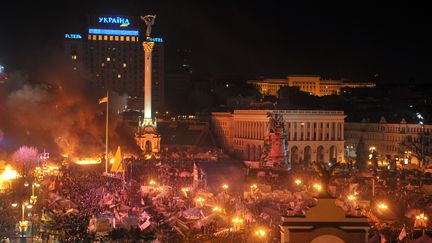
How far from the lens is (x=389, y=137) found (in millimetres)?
74625

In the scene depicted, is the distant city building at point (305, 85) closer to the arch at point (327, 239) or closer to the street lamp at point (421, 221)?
the street lamp at point (421, 221)

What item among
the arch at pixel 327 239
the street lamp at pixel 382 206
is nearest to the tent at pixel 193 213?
the street lamp at pixel 382 206

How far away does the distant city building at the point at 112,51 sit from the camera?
98.9m

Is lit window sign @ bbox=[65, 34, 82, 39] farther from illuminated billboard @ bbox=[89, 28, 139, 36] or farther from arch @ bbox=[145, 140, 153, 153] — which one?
arch @ bbox=[145, 140, 153, 153]

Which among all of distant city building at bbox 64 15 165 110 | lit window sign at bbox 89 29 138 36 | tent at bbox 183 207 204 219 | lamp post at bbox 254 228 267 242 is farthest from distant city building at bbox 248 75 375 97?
lamp post at bbox 254 228 267 242

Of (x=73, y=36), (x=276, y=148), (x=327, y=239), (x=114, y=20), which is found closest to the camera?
(x=327, y=239)

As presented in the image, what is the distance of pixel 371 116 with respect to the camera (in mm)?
81625

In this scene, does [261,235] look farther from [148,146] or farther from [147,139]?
[147,139]

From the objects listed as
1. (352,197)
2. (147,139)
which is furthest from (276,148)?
(147,139)

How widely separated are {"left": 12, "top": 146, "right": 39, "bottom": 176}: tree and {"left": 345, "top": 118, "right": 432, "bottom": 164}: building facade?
30.4 m

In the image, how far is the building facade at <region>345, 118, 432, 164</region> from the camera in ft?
217

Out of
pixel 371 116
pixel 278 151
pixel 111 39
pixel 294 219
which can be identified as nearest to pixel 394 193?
pixel 278 151

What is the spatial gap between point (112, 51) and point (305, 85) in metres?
39.7

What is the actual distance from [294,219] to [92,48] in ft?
301
